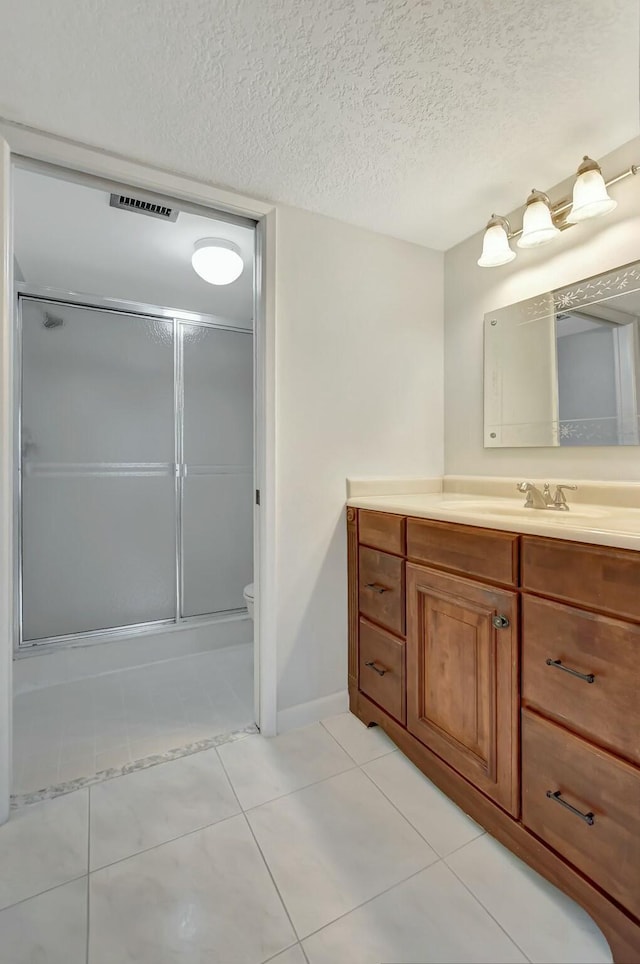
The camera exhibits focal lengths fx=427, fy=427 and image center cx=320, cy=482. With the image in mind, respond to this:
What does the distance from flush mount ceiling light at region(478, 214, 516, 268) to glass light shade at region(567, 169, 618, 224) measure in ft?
1.00

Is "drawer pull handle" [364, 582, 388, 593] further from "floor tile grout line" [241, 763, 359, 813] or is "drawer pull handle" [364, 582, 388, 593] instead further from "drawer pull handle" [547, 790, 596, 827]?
"drawer pull handle" [547, 790, 596, 827]

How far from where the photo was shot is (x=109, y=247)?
2.05m

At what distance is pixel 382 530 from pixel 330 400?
0.60 meters

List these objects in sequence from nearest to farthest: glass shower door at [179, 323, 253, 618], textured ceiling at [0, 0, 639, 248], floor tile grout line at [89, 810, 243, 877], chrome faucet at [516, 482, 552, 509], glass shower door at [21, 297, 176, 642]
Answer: textured ceiling at [0, 0, 639, 248] → floor tile grout line at [89, 810, 243, 877] → chrome faucet at [516, 482, 552, 509] → glass shower door at [21, 297, 176, 642] → glass shower door at [179, 323, 253, 618]

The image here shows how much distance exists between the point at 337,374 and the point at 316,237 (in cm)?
56

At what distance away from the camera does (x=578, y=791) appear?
0.95 m

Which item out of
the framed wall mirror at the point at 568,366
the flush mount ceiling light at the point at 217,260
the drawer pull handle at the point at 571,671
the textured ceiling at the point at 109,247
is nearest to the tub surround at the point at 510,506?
the framed wall mirror at the point at 568,366

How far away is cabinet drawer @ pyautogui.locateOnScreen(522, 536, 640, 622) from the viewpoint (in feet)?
2.80

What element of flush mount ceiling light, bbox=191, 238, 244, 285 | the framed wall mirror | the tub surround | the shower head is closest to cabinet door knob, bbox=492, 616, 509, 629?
the tub surround

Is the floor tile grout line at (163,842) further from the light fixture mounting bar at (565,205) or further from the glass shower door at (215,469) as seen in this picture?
the light fixture mounting bar at (565,205)

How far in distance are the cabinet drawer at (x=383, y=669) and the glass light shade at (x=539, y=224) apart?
1.48 m

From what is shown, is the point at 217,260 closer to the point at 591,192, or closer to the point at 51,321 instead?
the point at 51,321

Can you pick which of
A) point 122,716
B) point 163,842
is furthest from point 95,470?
point 163,842

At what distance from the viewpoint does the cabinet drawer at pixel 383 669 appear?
4.93 feet
